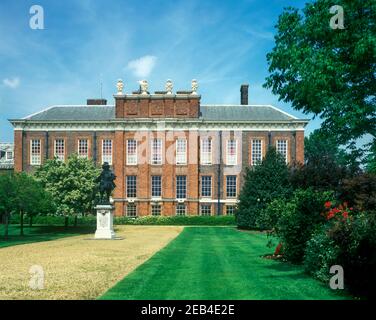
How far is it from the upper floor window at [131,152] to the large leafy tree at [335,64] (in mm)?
34871

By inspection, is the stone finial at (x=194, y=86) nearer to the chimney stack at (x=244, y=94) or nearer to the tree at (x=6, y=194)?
the chimney stack at (x=244, y=94)

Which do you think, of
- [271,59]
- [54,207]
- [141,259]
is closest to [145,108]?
[54,207]

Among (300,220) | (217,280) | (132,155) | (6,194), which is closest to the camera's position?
(217,280)

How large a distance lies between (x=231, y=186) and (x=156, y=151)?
9.29m

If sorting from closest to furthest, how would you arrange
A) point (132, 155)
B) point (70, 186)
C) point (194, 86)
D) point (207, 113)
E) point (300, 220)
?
point (300, 220)
point (70, 186)
point (132, 155)
point (194, 86)
point (207, 113)

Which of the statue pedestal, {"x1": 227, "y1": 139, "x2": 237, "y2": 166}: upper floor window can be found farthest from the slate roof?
the statue pedestal

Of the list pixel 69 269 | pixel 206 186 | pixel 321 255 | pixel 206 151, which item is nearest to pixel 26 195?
pixel 69 269

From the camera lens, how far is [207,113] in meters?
58.0

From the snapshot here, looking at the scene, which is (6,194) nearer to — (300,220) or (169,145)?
(300,220)

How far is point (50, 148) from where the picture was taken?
188 feet

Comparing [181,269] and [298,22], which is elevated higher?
[298,22]

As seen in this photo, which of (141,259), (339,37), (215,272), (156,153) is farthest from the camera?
(156,153)
